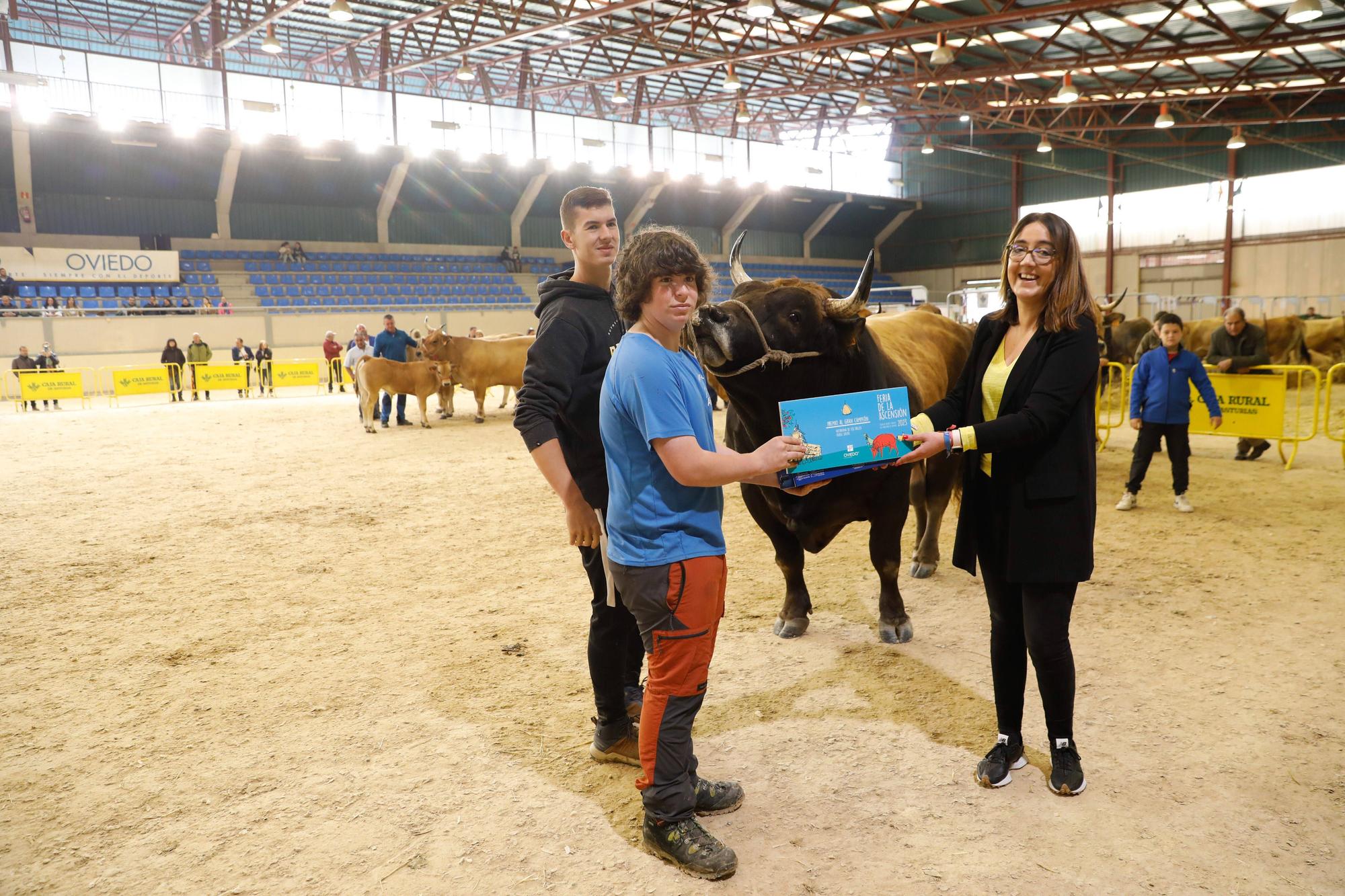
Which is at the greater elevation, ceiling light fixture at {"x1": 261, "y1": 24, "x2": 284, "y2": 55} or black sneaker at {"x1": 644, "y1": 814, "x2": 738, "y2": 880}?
ceiling light fixture at {"x1": 261, "y1": 24, "x2": 284, "y2": 55}

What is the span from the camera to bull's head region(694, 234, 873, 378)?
9.91 ft

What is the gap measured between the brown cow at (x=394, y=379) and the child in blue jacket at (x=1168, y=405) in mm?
10635

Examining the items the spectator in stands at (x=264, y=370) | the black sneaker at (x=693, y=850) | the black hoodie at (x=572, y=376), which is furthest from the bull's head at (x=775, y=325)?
the spectator in stands at (x=264, y=370)

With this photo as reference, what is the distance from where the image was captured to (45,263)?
23797mm

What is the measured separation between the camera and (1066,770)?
270 cm

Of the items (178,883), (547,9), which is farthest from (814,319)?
(547,9)

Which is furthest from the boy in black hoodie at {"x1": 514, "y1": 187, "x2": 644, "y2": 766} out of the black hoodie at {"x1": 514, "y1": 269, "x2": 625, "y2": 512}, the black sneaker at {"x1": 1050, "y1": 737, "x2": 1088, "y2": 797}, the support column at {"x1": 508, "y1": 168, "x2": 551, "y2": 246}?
the support column at {"x1": 508, "y1": 168, "x2": 551, "y2": 246}

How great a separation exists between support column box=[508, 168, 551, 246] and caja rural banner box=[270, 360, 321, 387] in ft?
42.0

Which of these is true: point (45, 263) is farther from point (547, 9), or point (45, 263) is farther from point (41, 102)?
point (547, 9)

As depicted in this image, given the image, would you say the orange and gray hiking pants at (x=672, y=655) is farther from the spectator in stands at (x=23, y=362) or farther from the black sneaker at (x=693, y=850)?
the spectator in stands at (x=23, y=362)

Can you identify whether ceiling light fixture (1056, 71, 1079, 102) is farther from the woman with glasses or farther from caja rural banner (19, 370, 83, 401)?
caja rural banner (19, 370, 83, 401)

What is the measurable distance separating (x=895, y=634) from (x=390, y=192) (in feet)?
99.3

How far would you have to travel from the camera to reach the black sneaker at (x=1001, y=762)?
2.74m

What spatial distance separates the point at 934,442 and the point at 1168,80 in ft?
97.4
